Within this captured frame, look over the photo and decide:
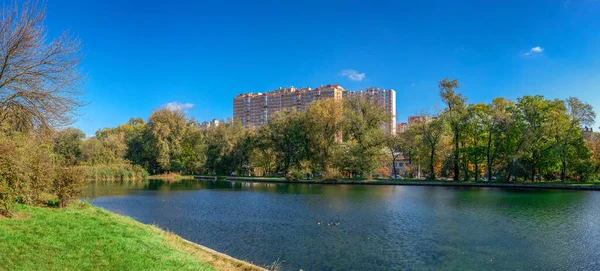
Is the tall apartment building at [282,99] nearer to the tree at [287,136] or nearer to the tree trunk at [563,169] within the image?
the tree at [287,136]

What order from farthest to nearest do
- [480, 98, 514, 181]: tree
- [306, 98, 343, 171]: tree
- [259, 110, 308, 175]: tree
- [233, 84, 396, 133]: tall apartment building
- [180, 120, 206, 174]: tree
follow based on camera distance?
[233, 84, 396, 133]: tall apartment building
[180, 120, 206, 174]: tree
[259, 110, 308, 175]: tree
[306, 98, 343, 171]: tree
[480, 98, 514, 181]: tree

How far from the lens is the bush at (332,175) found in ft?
177

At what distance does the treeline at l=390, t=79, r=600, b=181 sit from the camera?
143 ft

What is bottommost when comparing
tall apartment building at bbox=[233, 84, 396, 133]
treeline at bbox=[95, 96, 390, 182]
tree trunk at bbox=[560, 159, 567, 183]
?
tree trunk at bbox=[560, 159, 567, 183]

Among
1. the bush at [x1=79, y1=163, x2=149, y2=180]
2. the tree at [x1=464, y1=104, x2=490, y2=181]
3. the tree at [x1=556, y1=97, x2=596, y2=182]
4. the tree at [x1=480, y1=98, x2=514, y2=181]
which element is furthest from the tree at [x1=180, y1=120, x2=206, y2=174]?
the tree at [x1=556, y1=97, x2=596, y2=182]

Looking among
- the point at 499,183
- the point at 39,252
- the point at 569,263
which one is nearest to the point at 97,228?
the point at 39,252

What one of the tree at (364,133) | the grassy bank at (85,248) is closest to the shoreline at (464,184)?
the tree at (364,133)

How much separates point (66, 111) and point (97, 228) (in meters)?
6.15

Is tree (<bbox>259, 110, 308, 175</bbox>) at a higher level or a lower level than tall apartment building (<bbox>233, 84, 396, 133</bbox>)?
lower

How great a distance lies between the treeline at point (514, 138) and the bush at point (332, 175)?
13157 millimetres

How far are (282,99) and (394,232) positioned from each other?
11111 centimetres

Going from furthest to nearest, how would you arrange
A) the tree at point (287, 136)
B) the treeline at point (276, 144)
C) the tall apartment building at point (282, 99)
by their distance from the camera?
1. the tall apartment building at point (282, 99)
2. the tree at point (287, 136)
3. the treeline at point (276, 144)

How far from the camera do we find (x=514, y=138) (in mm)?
47719

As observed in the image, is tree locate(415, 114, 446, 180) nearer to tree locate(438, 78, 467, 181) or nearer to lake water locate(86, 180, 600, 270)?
tree locate(438, 78, 467, 181)
